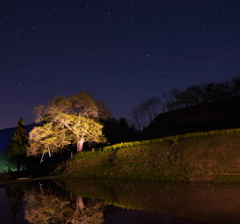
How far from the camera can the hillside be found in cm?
4078

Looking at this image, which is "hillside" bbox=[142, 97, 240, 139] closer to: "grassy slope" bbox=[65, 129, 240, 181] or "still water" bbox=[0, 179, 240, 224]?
"grassy slope" bbox=[65, 129, 240, 181]

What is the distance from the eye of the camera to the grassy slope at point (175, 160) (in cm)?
1544

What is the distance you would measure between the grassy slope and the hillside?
20.1 m

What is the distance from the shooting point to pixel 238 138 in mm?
17844

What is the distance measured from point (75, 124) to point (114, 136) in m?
15.7

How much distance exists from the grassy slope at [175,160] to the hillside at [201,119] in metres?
20.1

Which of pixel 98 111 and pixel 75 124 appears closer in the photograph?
pixel 75 124

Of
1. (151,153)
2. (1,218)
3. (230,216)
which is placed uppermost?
(151,153)

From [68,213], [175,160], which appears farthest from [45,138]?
[68,213]

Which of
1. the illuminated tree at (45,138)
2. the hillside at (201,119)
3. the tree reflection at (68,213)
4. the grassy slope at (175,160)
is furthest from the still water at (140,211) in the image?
the hillside at (201,119)

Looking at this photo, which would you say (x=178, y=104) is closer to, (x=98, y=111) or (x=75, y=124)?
(x=98, y=111)

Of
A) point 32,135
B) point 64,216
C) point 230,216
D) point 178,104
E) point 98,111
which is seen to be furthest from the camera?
point 178,104

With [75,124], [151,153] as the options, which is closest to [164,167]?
[151,153]

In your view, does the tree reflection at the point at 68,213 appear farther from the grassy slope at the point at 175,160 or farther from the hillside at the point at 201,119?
the hillside at the point at 201,119
